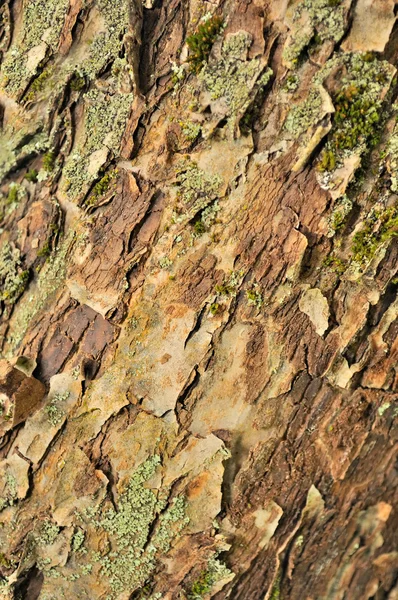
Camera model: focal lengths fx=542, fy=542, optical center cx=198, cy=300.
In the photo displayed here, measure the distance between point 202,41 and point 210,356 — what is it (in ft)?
12.5

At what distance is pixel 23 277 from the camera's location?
24.3 ft

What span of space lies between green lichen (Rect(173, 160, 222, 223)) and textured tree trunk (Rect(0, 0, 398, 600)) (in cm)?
2

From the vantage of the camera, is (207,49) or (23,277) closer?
(207,49)

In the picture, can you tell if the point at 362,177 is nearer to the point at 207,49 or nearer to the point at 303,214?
the point at 303,214

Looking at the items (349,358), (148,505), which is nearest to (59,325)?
(148,505)

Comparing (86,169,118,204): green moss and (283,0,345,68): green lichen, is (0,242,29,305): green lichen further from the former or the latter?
(283,0,345,68): green lichen

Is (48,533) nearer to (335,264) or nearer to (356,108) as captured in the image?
(335,264)

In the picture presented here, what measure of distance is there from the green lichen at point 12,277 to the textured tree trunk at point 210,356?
84 centimetres

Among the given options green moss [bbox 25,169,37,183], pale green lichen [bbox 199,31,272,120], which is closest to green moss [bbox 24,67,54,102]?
green moss [bbox 25,169,37,183]

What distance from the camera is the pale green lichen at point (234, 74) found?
6.37 meters

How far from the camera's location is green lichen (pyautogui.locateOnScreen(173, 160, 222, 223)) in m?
6.65

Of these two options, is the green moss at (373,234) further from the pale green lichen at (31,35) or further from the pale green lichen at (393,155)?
the pale green lichen at (31,35)

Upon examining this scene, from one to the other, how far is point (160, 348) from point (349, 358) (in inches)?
94.8

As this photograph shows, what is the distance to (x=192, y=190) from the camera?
6.69 meters
